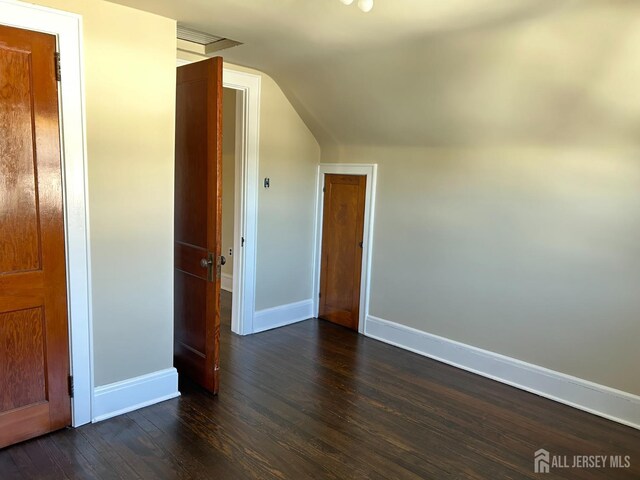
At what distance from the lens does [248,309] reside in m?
4.20

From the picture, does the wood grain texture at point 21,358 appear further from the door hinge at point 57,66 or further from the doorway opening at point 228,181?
the doorway opening at point 228,181

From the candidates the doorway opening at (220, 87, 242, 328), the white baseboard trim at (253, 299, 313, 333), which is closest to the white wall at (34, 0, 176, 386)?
the white baseboard trim at (253, 299, 313, 333)

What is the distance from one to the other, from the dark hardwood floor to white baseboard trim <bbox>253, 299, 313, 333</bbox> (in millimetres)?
667

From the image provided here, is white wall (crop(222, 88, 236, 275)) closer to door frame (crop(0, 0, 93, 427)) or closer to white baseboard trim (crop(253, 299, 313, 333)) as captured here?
white baseboard trim (crop(253, 299, 313, 333))

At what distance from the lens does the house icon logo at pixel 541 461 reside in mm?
2443

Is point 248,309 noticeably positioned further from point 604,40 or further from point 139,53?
point 604,40

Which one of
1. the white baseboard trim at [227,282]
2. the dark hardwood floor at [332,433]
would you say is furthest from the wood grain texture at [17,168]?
the white baseboard trim at [227,282]

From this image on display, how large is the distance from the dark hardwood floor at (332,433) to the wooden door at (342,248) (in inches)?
37.2

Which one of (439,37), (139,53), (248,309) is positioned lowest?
(248,309)

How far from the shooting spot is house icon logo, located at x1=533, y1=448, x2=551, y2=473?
8.02 feet

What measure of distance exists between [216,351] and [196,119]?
1511mm

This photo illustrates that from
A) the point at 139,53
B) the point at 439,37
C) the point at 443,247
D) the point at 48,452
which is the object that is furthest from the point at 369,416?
the point at 139,53

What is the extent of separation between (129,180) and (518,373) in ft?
9.75

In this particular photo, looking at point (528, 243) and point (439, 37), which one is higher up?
point (439, 37)
